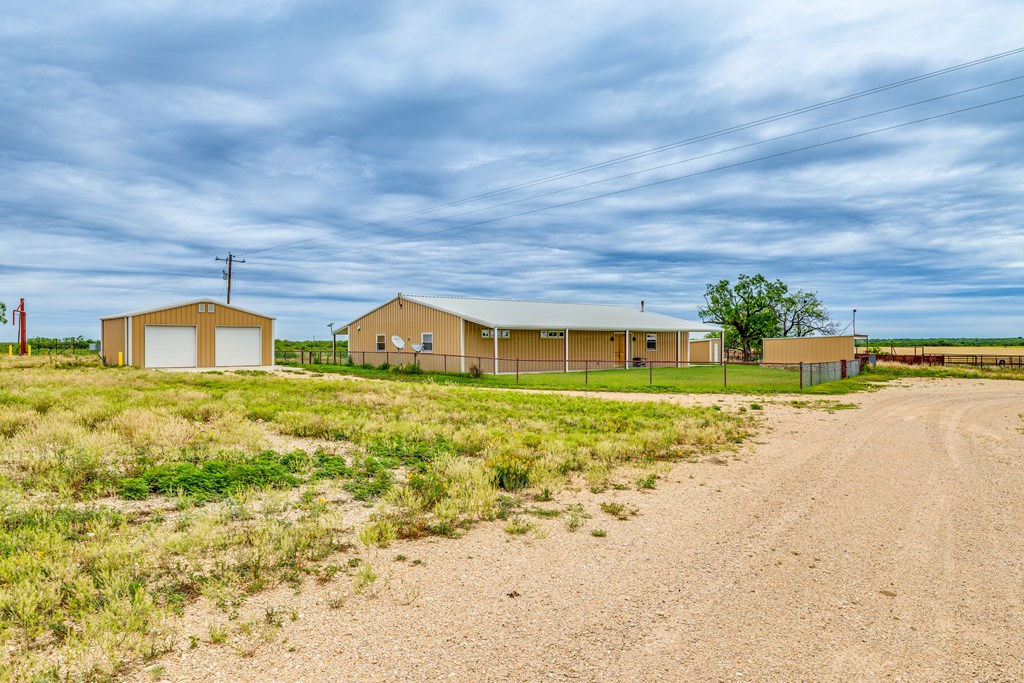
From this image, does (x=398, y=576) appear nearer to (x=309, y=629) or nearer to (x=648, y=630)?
(x=309, y=629)

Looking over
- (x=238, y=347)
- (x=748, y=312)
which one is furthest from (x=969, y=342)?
(x=238, y=347)

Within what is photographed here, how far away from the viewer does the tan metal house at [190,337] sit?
101 feet

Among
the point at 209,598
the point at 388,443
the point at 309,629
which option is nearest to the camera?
the point at 309,629

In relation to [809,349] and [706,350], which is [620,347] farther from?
[809,349]

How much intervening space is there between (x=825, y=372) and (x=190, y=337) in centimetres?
2974

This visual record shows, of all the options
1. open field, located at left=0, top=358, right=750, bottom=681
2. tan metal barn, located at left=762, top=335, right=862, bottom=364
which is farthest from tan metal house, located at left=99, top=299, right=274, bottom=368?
tan metal barn, located at left=762, top=335, right=862, bottom=364

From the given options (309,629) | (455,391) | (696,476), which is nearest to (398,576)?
(309,629)

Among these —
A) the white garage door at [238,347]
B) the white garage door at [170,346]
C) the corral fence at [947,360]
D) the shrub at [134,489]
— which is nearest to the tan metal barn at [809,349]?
the corral fence at [947,360]

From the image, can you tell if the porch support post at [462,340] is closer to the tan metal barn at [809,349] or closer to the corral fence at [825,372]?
the corral fence at [825,372]

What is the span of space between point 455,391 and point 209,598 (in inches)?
559

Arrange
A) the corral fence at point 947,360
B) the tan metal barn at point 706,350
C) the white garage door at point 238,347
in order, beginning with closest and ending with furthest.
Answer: the white garage door at point 238,347
the corral fence at point 947,360
the tan metal barn at point 706,350

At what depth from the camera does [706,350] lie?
1767 inches

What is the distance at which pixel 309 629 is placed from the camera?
3.88 meters

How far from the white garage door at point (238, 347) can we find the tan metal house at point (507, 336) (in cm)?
574
